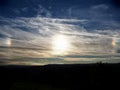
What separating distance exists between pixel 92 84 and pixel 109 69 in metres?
14.2

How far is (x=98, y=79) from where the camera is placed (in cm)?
6131

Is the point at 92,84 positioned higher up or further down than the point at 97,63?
further down

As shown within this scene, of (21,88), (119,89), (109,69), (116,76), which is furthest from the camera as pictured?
(109,69)

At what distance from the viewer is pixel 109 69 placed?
242 feet

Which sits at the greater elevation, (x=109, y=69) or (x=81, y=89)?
(x=109, y=69)

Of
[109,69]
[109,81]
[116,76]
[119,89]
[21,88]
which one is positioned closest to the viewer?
[21,88]

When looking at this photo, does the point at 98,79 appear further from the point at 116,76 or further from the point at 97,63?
the point at 97,63

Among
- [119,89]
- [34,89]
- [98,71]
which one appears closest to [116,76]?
[98,71]

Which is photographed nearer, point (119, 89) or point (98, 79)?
point (119, 89)

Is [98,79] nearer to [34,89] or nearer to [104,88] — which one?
[104,88]

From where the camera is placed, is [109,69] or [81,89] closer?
[81,89]

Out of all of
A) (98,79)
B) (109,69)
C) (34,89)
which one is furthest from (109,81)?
(34,89)

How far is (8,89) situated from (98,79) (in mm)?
24185

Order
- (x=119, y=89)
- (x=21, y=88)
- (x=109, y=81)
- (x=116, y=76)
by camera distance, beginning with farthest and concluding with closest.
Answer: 1. (x=116, y=76)
2. (x=109, y=81)
3. (x=119, y=89)
4. (x=21, y=88)
